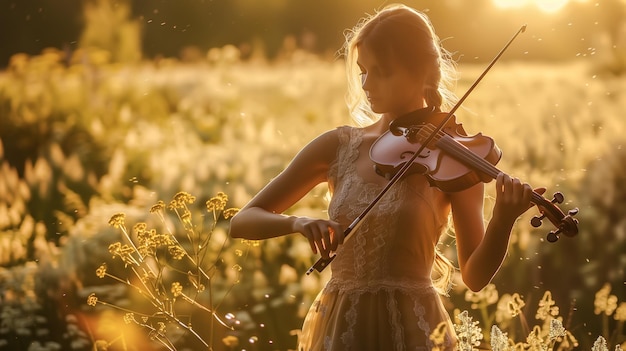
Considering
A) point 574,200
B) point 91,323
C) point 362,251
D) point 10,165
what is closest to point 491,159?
point 362,251

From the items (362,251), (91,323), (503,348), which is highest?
(362,251)

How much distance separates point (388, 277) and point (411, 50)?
471 millimetres

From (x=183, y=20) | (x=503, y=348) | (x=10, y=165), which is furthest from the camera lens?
(x=183, y=20)

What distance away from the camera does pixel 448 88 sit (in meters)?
2.54

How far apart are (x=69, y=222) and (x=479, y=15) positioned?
7.39 ft

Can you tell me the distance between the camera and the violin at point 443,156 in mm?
1976

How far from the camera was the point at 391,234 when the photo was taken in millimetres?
2176

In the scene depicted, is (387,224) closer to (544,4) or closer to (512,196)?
(512,196)

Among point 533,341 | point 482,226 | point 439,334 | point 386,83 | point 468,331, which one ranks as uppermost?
point 386,83

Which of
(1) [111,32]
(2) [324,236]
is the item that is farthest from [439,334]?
(1) [111,32]

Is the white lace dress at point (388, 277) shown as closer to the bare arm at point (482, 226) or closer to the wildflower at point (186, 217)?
the bare arm at point (482, 226)

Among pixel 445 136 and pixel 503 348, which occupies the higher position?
pixel 445 136

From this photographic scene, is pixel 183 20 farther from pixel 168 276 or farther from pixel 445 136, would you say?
pixel 445 136

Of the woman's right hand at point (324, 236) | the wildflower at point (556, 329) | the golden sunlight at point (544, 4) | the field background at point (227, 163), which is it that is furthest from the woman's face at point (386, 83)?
the golden sunlight at point (544, 4)
